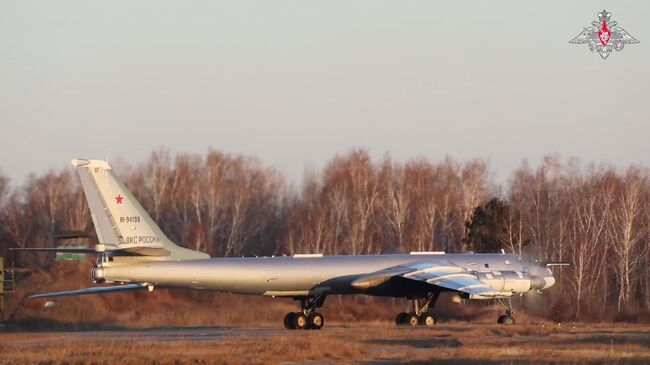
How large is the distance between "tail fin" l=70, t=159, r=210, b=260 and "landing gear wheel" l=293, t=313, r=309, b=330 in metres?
6.79

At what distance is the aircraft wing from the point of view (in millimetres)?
44156

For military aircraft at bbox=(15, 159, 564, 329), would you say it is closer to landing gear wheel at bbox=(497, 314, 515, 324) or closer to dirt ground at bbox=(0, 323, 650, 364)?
landing gear wheel at bbox=(497, 314, 515, 324)

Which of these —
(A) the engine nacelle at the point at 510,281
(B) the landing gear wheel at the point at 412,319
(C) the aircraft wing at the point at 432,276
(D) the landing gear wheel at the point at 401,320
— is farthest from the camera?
(D) the landing gear wheel at the point at 401,320

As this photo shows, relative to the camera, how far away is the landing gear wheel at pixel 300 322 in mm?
44581

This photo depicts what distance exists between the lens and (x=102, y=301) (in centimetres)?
5100

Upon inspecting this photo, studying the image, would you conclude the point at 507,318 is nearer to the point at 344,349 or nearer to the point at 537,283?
the point at 537,283

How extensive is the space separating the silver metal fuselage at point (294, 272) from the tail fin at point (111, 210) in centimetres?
65

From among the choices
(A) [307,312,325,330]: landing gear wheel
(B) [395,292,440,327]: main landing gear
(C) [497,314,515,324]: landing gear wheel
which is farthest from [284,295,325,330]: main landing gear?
(C) [497,314,515,324]: landing gear wheel

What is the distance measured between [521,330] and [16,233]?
61198 millimetres

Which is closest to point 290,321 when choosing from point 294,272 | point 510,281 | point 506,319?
point 294,272

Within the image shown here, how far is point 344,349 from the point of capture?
1162 inches

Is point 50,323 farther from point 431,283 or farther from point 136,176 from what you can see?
point 136,176

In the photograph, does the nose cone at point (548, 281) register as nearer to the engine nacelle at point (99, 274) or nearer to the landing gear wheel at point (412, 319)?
the landing gear wheel at point (412, 319)

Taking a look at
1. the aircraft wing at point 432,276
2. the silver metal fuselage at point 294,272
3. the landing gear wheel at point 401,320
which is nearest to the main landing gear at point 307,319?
the silver metal fuselage at point 294,272
